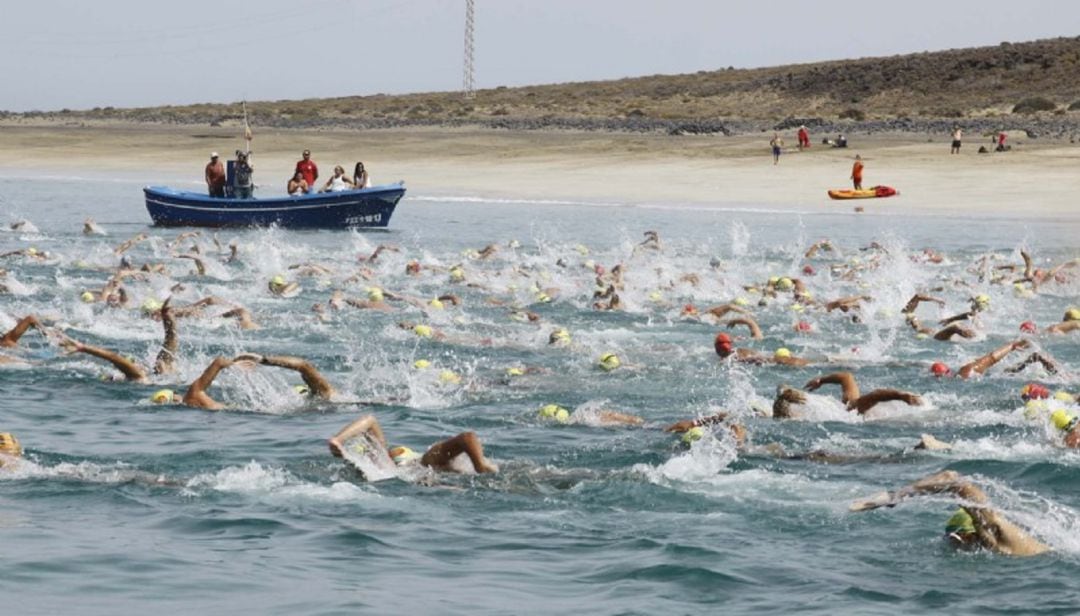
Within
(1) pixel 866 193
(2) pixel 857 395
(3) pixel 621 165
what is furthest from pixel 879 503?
(3) pixel 621 165

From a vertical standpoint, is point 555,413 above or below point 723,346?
below

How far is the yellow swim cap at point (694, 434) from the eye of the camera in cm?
1343

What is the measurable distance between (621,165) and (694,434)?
42.2 metres

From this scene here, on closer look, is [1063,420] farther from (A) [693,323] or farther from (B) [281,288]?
(B) [281,288]

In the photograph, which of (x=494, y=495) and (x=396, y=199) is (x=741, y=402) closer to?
(x=494, y=495)

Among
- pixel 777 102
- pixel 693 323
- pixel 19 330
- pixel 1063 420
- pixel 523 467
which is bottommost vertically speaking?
pixel 693 323

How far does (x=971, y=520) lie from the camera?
10.2 metres

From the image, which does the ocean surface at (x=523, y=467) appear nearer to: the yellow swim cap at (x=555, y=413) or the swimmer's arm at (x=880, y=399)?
the yellow swim cap at (x=555, y=413)

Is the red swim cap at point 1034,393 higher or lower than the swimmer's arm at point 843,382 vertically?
lower

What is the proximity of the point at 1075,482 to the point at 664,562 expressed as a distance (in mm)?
3737

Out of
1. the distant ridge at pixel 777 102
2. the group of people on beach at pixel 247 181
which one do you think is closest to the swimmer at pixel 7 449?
the group of people on beach at pixel 247 181

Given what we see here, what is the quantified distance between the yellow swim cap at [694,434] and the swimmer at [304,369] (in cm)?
310

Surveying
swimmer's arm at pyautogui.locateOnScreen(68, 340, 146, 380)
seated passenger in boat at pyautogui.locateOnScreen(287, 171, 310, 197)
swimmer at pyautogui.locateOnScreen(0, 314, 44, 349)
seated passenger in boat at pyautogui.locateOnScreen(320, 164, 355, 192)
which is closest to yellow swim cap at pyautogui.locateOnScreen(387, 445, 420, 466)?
swimmer's arm at pyautogui.locateOnScreen(68, 340, 146, 380)

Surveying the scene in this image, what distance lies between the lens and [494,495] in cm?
1199
